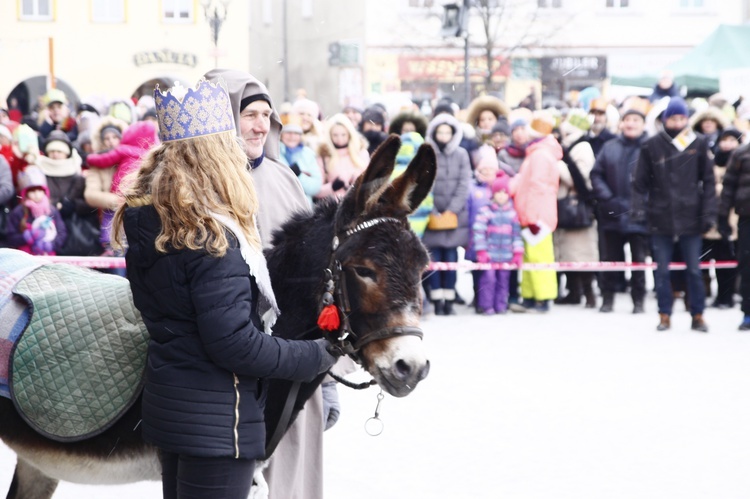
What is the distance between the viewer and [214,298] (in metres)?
2.76

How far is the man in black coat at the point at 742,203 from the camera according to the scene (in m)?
10.4

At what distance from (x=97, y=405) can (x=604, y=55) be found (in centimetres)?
3681

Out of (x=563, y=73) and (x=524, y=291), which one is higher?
(x=563, y=73)

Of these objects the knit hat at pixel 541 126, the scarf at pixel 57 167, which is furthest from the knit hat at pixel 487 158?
the scarf at pixel 57 167

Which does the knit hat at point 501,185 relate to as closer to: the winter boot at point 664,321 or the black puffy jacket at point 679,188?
the black puffy jacket at point 679,188

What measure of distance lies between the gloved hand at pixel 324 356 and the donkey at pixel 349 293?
0.05m

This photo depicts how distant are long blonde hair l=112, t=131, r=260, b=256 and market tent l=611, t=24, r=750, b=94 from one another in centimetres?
2002

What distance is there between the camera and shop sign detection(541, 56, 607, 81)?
3688 centimetres

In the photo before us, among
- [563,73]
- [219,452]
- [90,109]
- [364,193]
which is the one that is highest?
[563,73]

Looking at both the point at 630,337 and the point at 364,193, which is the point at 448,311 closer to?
the point at 630,337

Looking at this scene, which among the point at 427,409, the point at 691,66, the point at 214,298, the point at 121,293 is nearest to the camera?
the point at 214,298

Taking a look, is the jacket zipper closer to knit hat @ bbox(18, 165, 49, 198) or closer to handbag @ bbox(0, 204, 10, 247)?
knit hat @ bbox(18, 165, 49, 198)

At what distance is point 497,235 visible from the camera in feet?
38.1

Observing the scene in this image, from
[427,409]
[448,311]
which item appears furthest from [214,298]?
[448,311]
